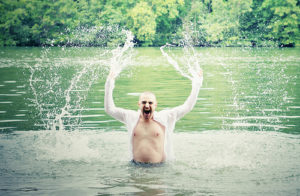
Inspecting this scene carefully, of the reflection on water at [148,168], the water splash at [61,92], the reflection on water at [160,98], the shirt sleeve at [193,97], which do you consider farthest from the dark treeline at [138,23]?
the shirt sleeve at [193,97]

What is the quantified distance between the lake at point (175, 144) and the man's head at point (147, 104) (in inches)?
35.4

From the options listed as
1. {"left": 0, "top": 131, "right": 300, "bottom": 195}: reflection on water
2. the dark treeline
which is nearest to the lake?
{"left": 0, "top": 131, "right": 300, "bottom": 195}: reflection on water

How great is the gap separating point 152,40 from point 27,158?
64307 mm

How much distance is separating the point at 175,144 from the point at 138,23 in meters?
60.5

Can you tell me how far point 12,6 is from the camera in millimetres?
66625

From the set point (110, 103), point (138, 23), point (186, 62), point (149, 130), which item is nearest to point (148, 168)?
point (149, 130)

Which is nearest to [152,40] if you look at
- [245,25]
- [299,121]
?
[245,25]

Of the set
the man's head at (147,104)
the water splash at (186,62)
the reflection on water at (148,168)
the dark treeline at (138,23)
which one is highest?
the dark treeline at (138,23)

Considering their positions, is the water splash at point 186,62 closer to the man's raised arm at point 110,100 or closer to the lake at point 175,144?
the man's raised arm at point 110,100

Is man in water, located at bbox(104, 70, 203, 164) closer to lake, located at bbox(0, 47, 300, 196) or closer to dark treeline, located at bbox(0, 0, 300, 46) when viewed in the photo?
lake, located at bbox(0, 47, 300, 196)

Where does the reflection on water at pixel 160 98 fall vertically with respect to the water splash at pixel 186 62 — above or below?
below

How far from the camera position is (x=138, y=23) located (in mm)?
70000

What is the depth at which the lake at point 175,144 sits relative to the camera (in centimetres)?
761

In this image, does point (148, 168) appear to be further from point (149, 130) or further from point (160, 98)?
point (160, 98)
